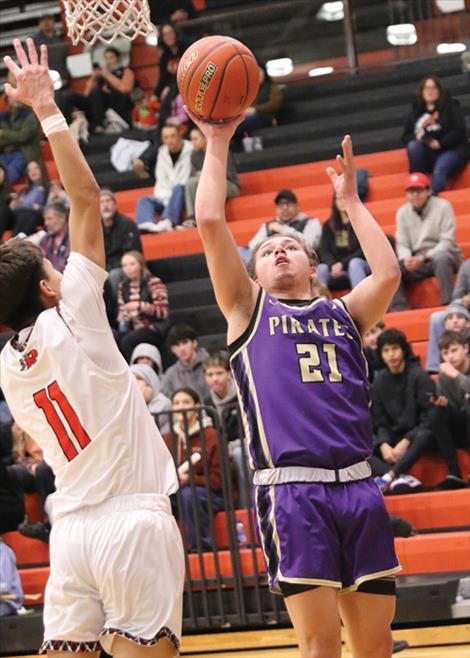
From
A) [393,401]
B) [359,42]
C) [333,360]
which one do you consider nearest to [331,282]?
[393,401]

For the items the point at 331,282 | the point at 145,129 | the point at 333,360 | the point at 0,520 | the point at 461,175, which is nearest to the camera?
the point at 333,360

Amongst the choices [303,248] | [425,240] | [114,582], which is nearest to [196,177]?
[425,240]

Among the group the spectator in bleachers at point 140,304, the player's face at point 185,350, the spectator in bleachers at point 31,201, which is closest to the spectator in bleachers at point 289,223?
the spectator in bleachers at point 140,304

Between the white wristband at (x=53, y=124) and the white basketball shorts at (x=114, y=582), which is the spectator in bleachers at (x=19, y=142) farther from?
the white basketball shorts at (x=114, y=582)

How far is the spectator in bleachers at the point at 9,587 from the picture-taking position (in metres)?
8.24

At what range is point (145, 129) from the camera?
14.7m

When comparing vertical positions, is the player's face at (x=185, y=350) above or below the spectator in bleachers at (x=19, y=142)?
below

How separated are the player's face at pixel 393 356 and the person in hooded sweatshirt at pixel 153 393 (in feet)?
5.42

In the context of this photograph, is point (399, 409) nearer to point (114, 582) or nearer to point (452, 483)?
point (452, 483)

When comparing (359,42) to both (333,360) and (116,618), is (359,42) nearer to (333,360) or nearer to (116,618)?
(333,360)

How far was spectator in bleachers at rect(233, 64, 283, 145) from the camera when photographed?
13.9 metres

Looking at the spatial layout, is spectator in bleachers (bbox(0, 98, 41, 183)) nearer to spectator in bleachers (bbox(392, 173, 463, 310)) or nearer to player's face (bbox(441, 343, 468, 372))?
spectator in bleachers (bbox(392, 173, 463, 310))

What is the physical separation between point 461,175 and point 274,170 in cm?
213

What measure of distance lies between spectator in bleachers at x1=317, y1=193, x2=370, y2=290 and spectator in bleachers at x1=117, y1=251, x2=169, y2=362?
4.78ft
